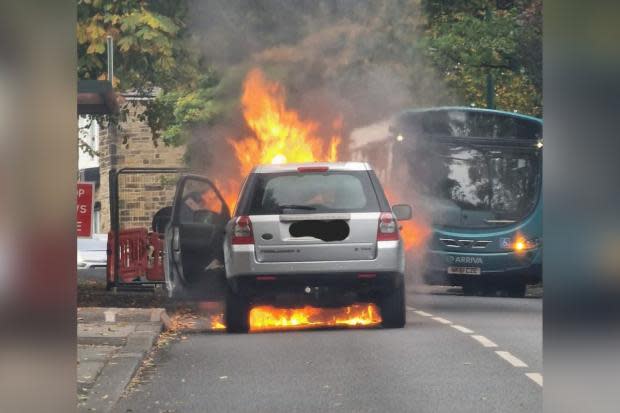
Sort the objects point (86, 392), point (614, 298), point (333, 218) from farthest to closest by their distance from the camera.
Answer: point (333, 218), point (86, 392), point (614, 298)

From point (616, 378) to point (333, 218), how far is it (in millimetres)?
12046

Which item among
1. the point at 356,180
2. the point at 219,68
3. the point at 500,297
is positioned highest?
the point at 219,68

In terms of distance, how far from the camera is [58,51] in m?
3.63

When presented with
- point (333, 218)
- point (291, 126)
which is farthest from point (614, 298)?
point (291, 126)

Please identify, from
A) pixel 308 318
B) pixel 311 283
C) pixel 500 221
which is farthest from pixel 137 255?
pixel 311 283

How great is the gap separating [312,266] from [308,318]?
2.81 meters

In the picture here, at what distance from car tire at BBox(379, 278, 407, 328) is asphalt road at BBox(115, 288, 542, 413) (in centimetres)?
17

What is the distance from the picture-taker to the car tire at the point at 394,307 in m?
16.2

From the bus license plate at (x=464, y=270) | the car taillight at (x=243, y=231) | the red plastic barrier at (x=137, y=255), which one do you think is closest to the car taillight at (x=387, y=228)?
the car taillight at (x=243, y=231)

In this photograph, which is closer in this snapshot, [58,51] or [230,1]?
[58,51]

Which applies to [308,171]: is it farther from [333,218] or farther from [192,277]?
[192,277]

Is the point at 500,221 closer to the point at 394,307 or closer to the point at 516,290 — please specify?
the point at 516,290

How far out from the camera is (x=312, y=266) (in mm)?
15797

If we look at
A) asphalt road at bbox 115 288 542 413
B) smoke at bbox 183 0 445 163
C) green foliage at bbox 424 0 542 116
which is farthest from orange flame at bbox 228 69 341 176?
asphalt road at bbox 115 288 542 413
